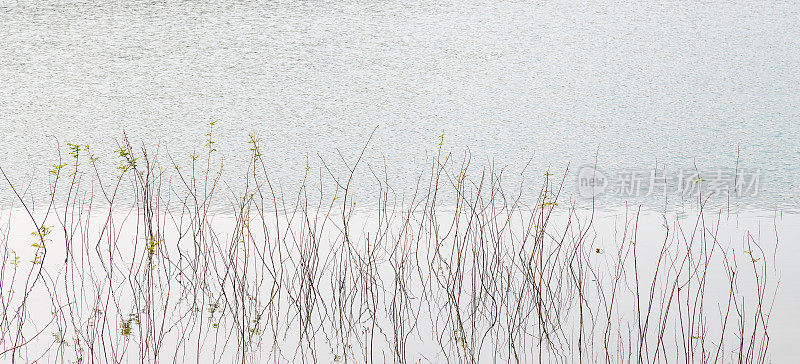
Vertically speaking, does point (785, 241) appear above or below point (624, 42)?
below

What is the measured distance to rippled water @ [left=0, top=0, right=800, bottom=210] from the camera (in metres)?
6.09

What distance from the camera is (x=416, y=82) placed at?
8617mm

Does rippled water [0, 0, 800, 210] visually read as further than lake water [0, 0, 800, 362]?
Yes

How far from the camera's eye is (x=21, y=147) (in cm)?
632

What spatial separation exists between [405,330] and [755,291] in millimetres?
1159

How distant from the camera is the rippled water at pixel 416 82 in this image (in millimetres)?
6094

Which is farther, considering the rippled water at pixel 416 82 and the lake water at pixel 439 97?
the rippled water at pixel 416 82

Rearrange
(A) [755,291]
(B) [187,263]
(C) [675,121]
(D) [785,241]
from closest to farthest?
1. (A) [755,291]
2. (B) [187,263]
3. (D) [785,241]
4. (C) [675,121]

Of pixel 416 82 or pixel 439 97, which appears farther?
pixel 416 82

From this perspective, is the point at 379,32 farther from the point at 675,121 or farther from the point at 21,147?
the point at 21,147

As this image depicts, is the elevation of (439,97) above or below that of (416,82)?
below

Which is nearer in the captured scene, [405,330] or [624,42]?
[405,330]

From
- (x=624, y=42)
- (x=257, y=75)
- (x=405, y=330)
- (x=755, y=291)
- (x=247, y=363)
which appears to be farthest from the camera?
(x=624, y=42)

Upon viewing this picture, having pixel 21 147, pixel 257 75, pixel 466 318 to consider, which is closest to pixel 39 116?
pixel 21 147
